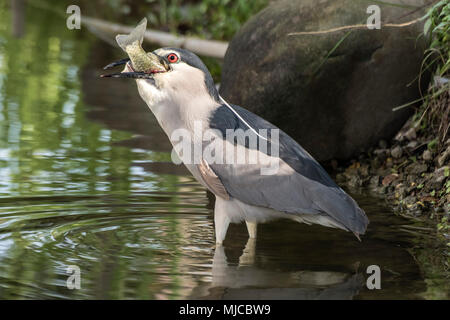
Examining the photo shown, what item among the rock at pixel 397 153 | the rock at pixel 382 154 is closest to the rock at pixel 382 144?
the rock at pixel 382 154

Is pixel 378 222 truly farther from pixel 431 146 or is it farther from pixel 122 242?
pixel 122 242

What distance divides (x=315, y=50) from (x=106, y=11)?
10268 millimetres

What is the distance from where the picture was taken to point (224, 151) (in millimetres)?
4855

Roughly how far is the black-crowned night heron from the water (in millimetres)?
244

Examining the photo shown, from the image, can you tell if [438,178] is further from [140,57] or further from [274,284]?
[140,57]

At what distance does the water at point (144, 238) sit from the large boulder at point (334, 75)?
0.77 m

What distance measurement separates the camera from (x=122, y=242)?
192 inches

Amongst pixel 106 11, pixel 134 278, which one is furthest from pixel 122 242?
pixel 106 11

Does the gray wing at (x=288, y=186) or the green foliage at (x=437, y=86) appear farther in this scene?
the green foliage at (x=437, y=86)

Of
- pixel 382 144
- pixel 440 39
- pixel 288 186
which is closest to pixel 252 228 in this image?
pixel 288 186

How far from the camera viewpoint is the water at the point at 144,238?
4.22m

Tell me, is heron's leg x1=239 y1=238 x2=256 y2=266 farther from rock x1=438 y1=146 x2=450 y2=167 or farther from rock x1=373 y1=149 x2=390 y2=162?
rock x1=373 y1=149 x2=390 y2=162

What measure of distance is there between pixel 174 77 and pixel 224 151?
48cm

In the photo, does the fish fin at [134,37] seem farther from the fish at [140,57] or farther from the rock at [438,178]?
the rock at [438,178]
